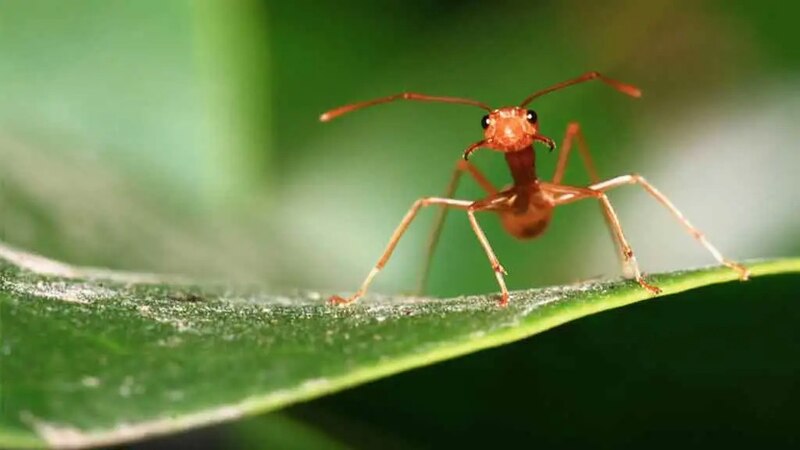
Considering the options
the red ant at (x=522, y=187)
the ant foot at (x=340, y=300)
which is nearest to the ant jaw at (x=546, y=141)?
the red ant at (x=522, y=187)

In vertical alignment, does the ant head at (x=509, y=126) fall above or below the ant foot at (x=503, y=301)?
above

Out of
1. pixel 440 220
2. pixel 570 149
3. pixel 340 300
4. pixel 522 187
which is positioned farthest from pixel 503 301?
pixel 570 149

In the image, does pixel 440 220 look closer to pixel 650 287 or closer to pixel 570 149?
pixel 570 149

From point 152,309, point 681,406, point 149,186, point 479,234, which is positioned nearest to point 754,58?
point 479,234

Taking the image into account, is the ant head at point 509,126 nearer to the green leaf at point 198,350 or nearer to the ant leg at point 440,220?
the ant leg at point 440,220

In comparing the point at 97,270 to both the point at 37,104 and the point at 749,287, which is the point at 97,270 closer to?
the point at 37,104

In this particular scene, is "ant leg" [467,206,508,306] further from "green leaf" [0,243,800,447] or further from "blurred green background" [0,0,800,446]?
"blurred green background" [0,0,800,446]
